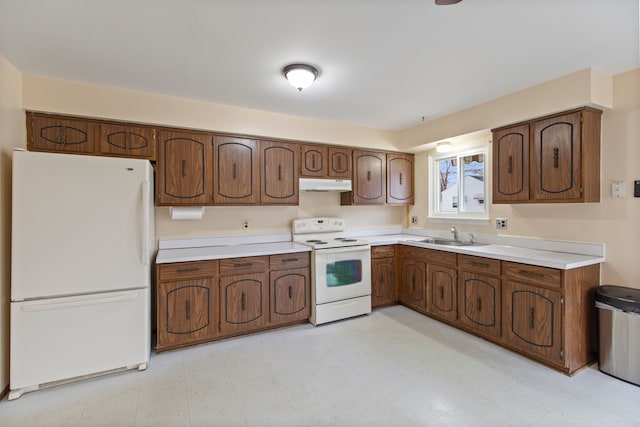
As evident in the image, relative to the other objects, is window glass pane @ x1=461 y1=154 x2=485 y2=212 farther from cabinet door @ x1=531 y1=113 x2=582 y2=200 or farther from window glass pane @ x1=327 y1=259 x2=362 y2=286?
window glass pane @ x1=327 y1=259 x2=362 y2=286

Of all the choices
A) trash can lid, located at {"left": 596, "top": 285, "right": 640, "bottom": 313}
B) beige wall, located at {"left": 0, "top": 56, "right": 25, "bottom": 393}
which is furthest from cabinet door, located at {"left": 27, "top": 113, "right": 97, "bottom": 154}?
trash can lid, located at {"left": 596, "top": 285, "right": 640, "bottom": 313}

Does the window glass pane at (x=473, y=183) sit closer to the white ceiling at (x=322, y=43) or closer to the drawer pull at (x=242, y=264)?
the white ceiling at (x=322, y=43)

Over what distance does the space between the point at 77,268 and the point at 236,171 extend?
1.59m

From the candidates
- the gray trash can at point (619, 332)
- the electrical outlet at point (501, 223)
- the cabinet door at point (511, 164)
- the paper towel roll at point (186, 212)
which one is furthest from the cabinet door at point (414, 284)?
the paper towel roll at point (186, 212)

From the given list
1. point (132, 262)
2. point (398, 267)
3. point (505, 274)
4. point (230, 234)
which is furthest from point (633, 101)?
point (132, 262)

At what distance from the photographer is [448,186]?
13.3 ft

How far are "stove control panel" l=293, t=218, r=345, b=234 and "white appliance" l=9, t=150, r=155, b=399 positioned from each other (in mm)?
1738

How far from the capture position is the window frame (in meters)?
3.46

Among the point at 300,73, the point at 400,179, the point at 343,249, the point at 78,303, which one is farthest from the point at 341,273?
the point at 78,303

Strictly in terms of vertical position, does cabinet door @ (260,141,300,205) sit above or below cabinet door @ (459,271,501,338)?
above

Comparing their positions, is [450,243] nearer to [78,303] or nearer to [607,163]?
[607,163]

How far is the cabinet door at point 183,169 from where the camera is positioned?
114 inches

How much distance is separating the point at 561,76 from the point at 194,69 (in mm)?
2995

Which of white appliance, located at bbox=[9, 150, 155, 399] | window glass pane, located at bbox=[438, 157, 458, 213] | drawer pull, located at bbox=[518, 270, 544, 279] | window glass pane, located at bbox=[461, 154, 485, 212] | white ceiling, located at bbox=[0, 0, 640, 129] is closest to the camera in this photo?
white ceiling, located at bbox=[0, 0, 640, 129]
